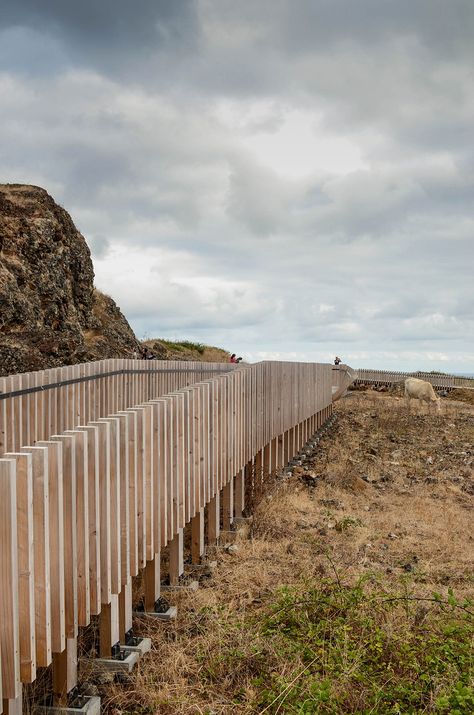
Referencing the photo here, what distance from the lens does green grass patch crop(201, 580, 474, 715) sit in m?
4.07

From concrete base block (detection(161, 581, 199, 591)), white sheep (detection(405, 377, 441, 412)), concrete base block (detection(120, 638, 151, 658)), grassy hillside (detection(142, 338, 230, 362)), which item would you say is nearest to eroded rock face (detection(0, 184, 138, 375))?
concrete base block (detection(161, 581, 199, 591))

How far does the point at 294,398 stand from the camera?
13961mm

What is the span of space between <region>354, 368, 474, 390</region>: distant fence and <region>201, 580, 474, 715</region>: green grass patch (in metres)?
39.5

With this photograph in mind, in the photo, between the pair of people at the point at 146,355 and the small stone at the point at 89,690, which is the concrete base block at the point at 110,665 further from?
the pair of people at the point at 146,355

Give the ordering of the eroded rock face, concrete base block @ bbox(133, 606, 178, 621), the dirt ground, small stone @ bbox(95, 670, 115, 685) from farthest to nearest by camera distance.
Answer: the eroded rock face
the dirt ground
concrete base block @ bbox(133, 606, 178, 621)
small stone @ bbox(95, 670, 115, 685)

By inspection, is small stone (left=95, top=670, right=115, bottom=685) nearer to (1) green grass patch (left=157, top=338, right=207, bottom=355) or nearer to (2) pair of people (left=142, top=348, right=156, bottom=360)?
(2) pair of people (left=142, top=348, right=156, bottom=360)

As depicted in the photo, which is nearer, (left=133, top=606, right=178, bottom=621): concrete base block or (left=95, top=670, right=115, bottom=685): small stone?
(left=95, top=670, right=115, bottom=685): small stone

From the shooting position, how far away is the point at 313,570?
6.52 m

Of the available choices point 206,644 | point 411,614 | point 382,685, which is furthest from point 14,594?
point 411,614

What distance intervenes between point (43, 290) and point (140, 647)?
542 inches

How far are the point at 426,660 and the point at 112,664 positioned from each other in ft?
7.01

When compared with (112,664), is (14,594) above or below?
above

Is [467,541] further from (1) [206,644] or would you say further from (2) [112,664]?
(2) [112,664]

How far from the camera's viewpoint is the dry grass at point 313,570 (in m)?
4.30
